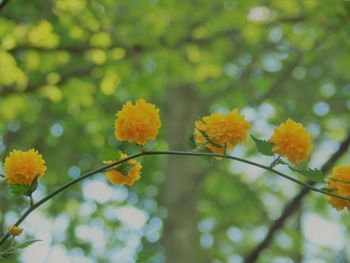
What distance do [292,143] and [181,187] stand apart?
12.5ft

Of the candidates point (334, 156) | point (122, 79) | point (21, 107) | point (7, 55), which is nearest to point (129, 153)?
point (334, 156)

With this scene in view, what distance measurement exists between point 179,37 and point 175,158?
1.18 meters

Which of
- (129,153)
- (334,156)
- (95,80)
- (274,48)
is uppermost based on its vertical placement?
(274,48)

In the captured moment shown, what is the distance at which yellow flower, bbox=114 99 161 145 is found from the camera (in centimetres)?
136

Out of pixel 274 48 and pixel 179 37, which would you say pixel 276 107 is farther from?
pixel 179 37

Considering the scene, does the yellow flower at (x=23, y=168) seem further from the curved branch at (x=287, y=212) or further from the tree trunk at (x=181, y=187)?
the tree trunk at (x=181, y=187)

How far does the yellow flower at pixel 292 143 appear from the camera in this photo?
137 cm

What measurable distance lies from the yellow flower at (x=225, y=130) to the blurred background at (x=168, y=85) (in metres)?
2.57

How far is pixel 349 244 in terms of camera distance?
Result: 7.38 m

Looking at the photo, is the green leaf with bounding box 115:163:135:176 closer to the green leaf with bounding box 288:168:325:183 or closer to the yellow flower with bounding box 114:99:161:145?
the yellow flower with bounding box 114:99:161:145

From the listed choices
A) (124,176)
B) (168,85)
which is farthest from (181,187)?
(124,176)

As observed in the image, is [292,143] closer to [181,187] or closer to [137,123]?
[137,123]

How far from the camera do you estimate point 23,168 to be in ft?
4.50

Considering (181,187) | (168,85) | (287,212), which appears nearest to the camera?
(287,212)
